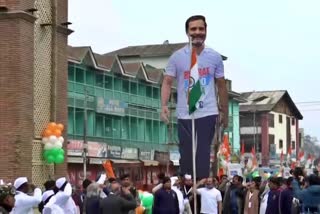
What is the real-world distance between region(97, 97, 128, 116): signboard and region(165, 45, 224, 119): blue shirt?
137 ft

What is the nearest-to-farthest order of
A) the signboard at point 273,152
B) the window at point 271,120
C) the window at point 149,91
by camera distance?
the window at point 149,91 < the signboard at point 273,152 < the window at point 271,120

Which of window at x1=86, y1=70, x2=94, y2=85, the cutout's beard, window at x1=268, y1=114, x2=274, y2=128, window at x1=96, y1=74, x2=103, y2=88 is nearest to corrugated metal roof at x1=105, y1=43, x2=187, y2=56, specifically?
window at x1=268, y1=114, x2=274, y2=128

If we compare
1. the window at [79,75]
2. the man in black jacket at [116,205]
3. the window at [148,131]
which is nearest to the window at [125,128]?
the window at [148,131]

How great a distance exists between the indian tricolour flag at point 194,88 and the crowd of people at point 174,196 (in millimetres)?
1744

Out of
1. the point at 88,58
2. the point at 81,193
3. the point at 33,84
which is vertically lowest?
the point at 81,193

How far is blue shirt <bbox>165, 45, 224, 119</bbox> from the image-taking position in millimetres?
10188

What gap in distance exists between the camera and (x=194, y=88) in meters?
9.97

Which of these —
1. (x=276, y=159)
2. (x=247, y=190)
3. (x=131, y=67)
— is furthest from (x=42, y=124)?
(x=276, y=159)

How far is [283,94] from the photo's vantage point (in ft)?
315

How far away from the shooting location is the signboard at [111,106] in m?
52.4

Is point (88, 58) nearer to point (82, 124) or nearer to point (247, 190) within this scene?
point (82, 124)

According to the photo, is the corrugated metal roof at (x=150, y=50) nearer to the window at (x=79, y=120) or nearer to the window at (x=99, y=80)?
the window at (x=99, y=80)

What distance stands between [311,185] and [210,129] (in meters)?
6.76

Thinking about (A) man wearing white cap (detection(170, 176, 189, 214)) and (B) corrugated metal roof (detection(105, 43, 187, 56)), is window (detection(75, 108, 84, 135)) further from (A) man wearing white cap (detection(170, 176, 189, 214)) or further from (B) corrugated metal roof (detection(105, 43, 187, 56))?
(A) man wearing white cap (detection(170, 176, 189, 214))
